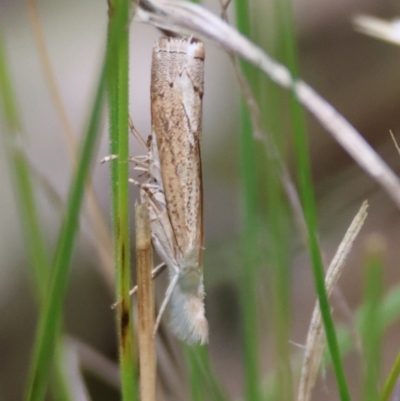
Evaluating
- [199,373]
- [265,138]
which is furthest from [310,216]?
[199,373]

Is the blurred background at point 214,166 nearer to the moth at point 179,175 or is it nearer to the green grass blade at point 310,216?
the moth at point 179,175

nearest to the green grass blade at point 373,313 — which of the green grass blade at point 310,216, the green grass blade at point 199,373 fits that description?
the green grass blade at point 310,216

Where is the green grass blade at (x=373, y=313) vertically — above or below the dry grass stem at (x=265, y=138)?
below

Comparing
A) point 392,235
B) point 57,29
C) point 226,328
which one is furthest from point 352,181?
point 57,29

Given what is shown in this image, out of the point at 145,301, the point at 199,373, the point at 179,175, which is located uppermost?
the point at 179,175

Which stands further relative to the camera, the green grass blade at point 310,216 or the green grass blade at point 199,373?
the green grass blade at point 199,373

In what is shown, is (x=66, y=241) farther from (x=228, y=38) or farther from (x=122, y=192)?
(x=228, y=38)

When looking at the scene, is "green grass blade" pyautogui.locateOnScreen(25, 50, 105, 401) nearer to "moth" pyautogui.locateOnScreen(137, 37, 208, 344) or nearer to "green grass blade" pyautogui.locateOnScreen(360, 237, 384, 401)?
"moth" pyautogui.locateOnScreen(137, 37, 208, 344)
